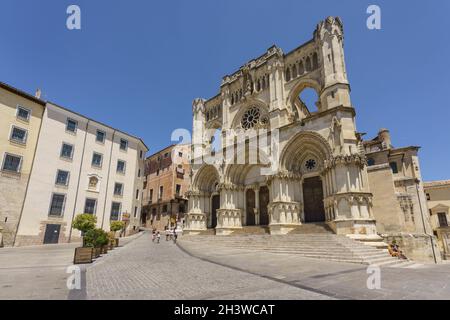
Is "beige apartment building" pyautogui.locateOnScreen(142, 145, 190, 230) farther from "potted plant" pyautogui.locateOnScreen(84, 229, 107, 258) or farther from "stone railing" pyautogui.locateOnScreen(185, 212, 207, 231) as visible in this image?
"potted plant" pyautogui.locateOnScreen(84, 229, 107, 258)

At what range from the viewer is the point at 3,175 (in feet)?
70.9

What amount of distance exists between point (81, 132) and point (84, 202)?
8.15 metres

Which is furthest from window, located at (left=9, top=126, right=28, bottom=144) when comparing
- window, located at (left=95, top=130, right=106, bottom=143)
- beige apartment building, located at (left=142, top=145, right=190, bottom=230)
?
beige apartment building, located at (left=142, top=145, right=190, bottom=230)

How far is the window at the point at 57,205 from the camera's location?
2408 centimetres

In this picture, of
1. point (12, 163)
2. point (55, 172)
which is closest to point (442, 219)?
point (55, 172)

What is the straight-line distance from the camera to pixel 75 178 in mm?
26375

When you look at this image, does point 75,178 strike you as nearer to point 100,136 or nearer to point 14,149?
point 14,149

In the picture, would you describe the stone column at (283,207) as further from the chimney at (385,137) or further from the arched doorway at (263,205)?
the chimney at (385,137)

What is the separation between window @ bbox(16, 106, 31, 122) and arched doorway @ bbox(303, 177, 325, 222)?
27942mm

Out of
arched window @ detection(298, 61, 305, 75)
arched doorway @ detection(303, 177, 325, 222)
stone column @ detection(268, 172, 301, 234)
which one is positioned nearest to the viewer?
stone column @ detection(268, 172, 301, 234)

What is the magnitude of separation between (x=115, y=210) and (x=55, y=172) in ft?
25.3

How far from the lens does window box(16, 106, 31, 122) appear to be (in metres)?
23.6

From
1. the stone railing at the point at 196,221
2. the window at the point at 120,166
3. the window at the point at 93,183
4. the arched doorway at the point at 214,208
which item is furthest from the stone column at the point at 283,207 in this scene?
the window at the point at 93,183

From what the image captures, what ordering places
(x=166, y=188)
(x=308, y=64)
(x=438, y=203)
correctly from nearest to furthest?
(x=308, y=64) → (x=438, y=203) → (x=166, y=188)
